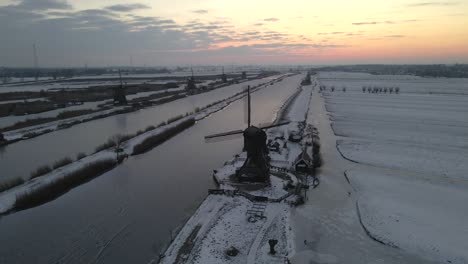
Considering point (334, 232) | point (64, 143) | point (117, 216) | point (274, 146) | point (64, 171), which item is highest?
point (274, 146)

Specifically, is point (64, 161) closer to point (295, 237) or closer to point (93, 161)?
point (93, 161)

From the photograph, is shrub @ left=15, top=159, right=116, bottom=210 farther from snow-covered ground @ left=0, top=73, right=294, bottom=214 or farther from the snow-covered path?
the snow-covered path

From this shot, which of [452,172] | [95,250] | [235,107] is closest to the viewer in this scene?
[95,250]

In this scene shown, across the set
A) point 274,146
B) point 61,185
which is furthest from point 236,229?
point 274,146

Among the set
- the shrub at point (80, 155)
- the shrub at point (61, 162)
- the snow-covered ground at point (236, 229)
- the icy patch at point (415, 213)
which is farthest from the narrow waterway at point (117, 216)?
the icy patch at point (415, 213)

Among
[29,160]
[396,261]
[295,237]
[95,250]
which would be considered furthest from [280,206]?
[29,160]

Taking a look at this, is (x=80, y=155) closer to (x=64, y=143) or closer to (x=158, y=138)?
(x=64, y=143)
